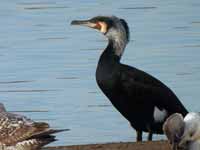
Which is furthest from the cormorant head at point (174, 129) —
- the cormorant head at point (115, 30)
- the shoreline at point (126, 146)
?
the cormorant head at point (115, 30)

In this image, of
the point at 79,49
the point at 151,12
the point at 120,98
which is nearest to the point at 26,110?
the point at 120,98

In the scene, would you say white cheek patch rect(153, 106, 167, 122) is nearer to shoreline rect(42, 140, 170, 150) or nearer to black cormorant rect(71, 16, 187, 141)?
black cormorant rect(71, 16, 187, 141)

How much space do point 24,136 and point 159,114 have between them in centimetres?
251

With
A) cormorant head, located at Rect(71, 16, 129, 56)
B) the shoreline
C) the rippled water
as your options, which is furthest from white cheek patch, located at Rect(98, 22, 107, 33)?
the shoreline

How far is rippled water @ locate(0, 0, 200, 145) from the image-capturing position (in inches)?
666

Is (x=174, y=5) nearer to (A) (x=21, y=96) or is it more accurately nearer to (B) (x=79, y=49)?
(B) (x=79, y=49)

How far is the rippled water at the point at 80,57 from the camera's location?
55.5 ft

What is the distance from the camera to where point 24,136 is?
12.9 metres

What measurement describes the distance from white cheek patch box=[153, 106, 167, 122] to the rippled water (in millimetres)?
910

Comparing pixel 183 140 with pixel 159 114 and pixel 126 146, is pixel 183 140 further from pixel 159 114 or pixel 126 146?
pixel 159 114

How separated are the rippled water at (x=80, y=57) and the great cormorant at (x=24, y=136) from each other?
2678 mm

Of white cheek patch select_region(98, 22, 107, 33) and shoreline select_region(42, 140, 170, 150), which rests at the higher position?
white cheek patch select_region(98, 22, 107, 33)

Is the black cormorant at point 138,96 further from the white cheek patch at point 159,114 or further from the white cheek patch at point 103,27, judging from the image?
the white cheek patch at point 103,27

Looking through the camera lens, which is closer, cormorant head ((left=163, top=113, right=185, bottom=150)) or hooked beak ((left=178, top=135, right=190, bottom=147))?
cormorant head ((left=163, top=113, right=185, bottom=150))
